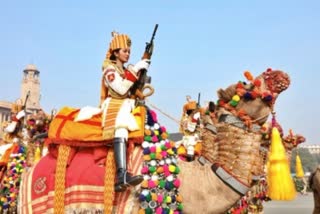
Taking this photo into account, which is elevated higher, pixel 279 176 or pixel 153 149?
pixel 153 149

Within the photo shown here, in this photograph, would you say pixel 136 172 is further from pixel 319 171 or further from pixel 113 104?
pixel 319 171

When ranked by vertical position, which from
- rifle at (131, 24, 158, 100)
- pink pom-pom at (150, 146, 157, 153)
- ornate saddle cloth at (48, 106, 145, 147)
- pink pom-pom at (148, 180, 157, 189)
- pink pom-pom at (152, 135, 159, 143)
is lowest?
pink pom-pom at (148, 180, 157, 189)

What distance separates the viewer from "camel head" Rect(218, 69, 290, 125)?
16.1 feet

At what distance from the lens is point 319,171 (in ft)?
29.0

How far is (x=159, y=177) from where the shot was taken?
4824 mm

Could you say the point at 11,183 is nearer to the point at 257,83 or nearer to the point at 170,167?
the point at 170,167

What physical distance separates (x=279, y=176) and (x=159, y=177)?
131 cm

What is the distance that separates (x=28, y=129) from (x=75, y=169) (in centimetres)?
402

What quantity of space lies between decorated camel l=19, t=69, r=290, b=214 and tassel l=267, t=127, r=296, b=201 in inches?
9.6

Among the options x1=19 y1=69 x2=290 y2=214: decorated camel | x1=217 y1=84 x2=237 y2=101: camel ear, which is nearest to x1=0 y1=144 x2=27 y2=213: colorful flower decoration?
x1=19 y1=69 x2=290 y2=214: decorated camel

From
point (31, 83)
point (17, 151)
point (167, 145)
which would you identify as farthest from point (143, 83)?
point (31, 83)

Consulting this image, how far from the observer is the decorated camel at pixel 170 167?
4.79 metres

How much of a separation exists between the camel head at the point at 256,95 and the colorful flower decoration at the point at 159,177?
2.52ft

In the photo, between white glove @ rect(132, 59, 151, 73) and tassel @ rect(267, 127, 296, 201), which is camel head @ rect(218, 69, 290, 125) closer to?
tassel @ rect(267, 127, 296, 201)
